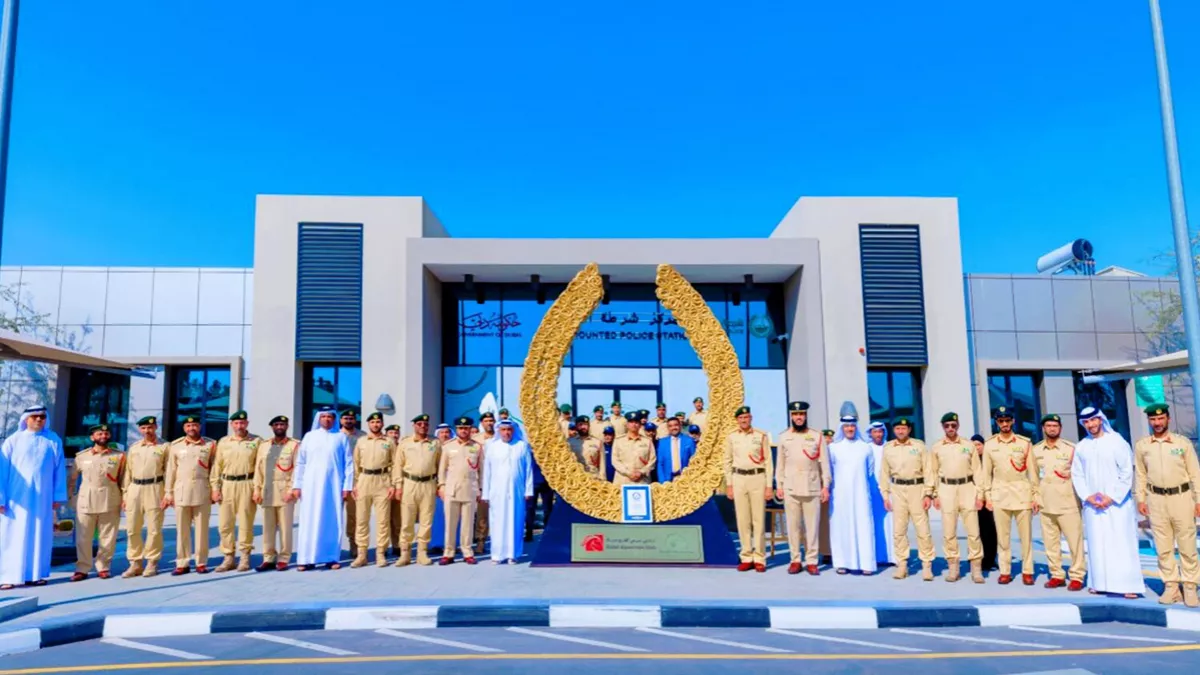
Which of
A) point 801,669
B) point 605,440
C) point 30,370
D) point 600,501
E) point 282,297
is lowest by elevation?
point 801,669

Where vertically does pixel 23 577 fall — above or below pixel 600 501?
below

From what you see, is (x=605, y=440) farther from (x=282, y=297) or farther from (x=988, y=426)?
(x=988, y=426)

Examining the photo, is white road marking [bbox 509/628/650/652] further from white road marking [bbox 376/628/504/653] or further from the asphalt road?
white road marking [bbox 376/628/504/653]

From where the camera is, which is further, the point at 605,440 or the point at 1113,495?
the point at 605,440

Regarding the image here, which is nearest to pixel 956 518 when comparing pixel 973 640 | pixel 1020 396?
pixel 973 640

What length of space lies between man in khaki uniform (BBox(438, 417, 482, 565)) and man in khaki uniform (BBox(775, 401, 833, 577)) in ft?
9.96

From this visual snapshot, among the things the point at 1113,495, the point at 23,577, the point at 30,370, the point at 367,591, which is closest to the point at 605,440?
the point at 367,591

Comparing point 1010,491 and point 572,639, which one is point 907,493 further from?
point 572,639

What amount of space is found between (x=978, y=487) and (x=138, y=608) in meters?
6.79

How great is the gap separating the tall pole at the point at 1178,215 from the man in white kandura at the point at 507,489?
588 cm

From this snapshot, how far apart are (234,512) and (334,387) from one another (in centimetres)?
698

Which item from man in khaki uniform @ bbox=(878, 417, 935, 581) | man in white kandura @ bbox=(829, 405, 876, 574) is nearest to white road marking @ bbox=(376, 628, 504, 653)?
man in white kandura @ bbox=(829, 405, 876, 574)

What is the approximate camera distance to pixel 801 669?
157 inches

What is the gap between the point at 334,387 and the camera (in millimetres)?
13789
